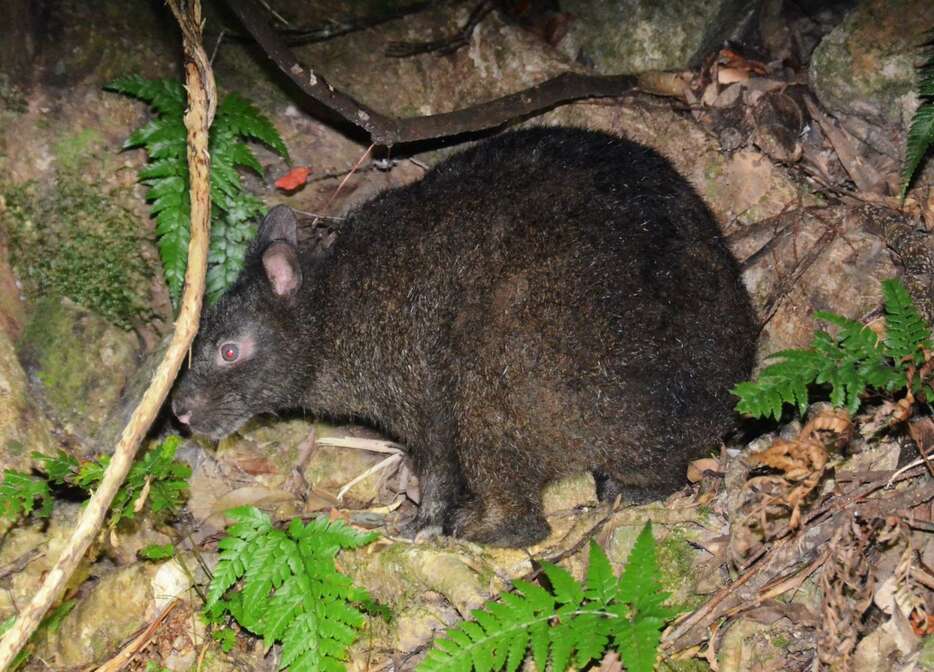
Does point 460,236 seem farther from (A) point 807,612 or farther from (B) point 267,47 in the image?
(A) point 807,612

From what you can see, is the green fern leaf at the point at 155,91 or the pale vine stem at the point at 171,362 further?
the green fern leaf at the point at 155,91

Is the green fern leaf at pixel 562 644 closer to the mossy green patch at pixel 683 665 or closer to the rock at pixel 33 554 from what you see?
the mossy green patch at pixel 683 665

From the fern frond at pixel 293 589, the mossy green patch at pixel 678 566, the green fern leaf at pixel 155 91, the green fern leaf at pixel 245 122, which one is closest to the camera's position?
the fern frond at pixel 293 589

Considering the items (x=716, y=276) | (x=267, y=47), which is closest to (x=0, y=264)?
(x=267, y=47)

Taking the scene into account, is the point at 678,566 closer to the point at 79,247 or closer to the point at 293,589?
the point at 293,589

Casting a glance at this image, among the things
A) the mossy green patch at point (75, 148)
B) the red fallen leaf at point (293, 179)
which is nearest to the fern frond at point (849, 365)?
the red fallen leaf at point (293, 179)

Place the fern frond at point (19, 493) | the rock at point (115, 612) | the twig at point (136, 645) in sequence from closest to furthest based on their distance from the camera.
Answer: the fern frond at point (19, 493) < the twig at point (136, 645) < the rock at point (115, 612)


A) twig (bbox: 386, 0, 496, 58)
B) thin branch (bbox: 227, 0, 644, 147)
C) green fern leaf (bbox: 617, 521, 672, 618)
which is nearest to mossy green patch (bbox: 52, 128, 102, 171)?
thin branch (bbox: 227, 0, 644, 147)

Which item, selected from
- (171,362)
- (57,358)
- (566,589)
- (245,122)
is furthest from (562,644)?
(245,122)
